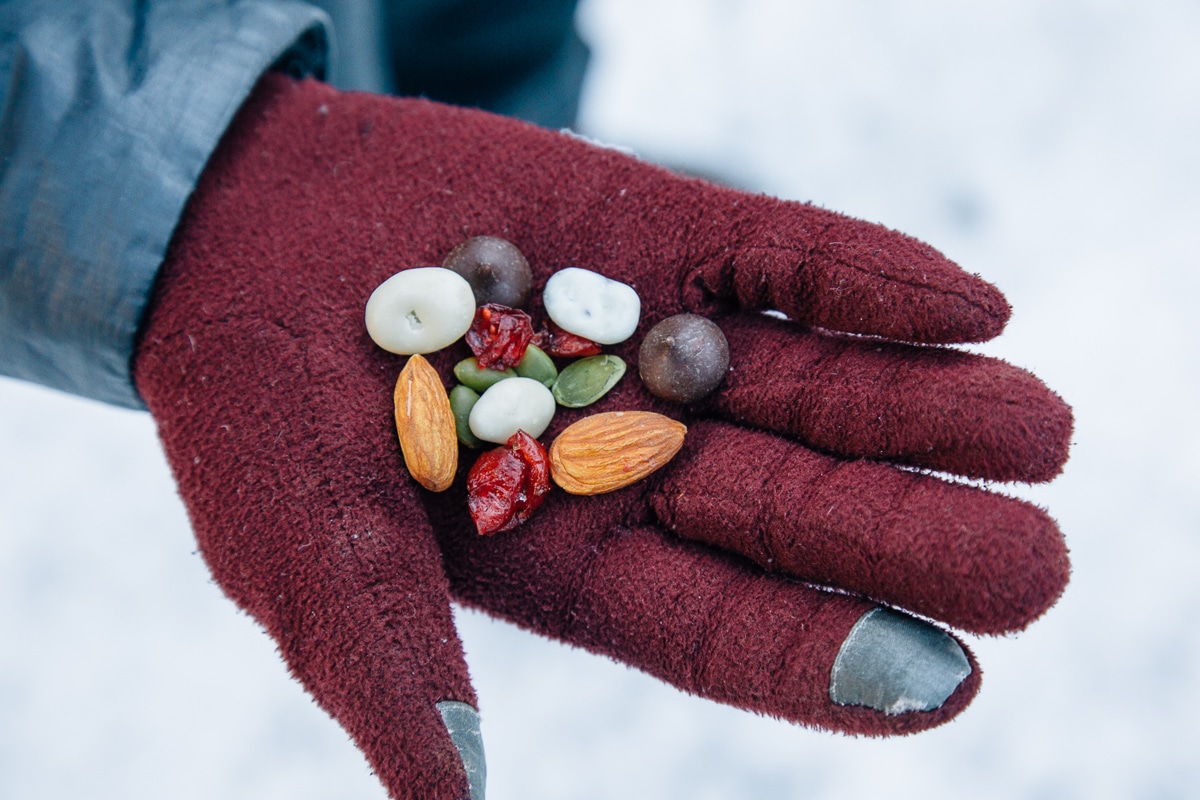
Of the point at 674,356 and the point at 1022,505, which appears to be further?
the point at 674,356

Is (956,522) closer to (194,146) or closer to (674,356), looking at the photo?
(674,356)

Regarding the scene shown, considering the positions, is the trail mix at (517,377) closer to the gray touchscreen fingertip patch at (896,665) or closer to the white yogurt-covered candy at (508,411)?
the white yogurt-covered candy at (508,411)

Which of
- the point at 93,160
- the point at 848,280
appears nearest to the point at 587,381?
the point at 848,280

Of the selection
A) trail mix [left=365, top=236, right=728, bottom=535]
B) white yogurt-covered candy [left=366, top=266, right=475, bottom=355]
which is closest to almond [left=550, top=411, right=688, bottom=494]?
trail mix [left=365, top=236, right=728, bottom=535]

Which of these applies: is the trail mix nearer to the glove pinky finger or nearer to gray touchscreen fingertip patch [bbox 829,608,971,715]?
the glove pinky finger

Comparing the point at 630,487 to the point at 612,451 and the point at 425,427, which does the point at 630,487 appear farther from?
Result: the point at 425,427

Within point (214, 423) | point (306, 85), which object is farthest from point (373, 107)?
point (214, 423)
